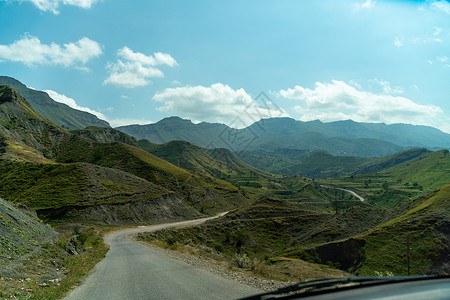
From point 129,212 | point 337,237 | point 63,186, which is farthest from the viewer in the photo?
point 129,212

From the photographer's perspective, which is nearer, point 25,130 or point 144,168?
point 144,168

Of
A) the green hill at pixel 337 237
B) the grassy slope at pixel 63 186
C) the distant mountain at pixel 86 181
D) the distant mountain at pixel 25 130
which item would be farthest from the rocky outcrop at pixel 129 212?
the distant mountain at pixel 25 130

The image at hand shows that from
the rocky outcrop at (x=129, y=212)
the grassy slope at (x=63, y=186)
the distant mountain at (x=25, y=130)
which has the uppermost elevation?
the distant mountain at (x=25, y=130)

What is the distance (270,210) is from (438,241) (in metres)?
50.0

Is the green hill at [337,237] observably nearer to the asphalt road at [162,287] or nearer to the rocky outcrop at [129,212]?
the asphalt road at [162,287]

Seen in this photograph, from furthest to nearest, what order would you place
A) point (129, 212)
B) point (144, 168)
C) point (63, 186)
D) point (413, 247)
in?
point (144, 168) → point (129, 212) → point (63, 186) → point (413, 247)

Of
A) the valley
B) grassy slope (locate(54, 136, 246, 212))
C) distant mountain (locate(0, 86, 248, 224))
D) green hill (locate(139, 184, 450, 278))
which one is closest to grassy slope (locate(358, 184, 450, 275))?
green hill (locate(139, 184, 450, 278))

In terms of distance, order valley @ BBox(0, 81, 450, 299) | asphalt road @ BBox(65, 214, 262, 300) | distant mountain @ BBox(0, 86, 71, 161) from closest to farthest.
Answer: asphalt road @ BBox(65, 214, 262, 300)
valley @ BBox(0, 81, 450, 299)
distant mountain @ BBox(0, 86, 71, 161)

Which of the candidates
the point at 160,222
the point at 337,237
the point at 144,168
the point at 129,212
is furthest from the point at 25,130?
the point at 337,237

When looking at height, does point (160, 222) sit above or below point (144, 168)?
below

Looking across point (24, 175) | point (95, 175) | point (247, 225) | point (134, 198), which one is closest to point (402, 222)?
point (247, 225)

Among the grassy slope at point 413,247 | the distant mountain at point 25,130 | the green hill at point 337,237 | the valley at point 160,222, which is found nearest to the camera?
the valley at point 160,222

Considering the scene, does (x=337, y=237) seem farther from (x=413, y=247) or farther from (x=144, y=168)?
(x=144, y=168)

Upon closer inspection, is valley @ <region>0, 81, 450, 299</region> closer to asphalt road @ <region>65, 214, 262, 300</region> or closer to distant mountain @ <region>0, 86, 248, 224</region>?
distant mountain @ <region>0, 86, 248, 224</region>
